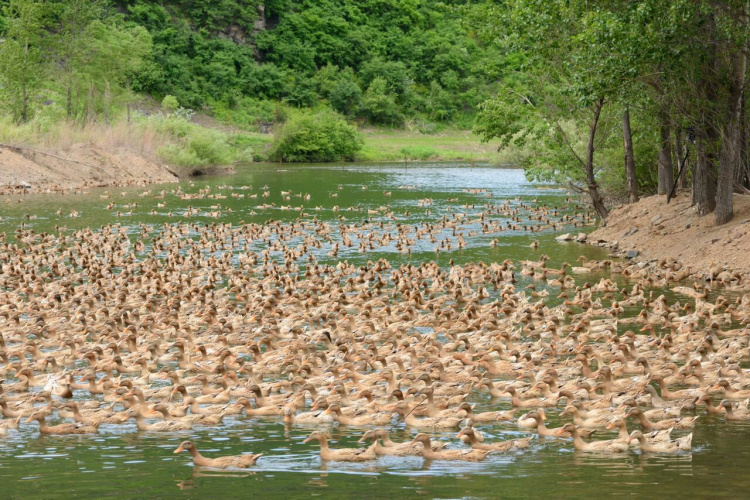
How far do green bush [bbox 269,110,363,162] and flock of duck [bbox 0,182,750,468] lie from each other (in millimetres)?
70096

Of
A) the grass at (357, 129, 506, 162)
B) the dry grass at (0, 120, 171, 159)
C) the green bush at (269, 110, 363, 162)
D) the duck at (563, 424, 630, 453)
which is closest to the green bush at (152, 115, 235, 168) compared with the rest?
the dry grass at (0, 120, 171, 159)

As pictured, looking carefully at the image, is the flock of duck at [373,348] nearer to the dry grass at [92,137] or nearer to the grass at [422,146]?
the dry grass at [92,137]

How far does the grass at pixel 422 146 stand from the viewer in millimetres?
109688

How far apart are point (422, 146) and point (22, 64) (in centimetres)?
4752

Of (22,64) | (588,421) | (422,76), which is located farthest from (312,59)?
(588,421)

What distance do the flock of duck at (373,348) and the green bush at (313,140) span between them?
230 ft

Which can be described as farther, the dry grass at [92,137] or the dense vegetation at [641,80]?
the dry grass at [92,137]

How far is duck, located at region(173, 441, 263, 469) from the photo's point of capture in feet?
49.5

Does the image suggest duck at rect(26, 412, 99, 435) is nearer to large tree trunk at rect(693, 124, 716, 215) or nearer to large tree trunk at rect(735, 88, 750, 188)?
large tree trunk at rect(735, 88, 750, 188)

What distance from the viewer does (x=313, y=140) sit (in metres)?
106

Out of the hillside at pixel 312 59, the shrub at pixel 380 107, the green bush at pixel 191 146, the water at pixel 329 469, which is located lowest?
the water at pixel 329 469

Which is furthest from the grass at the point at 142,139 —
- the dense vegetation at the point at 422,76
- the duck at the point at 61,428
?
the duck at the point at 61,428

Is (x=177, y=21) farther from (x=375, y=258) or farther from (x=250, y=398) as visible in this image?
(x=250, y=398)

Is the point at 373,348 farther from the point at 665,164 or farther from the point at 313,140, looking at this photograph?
the point at 313,140
